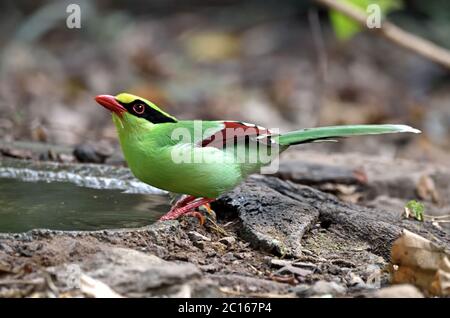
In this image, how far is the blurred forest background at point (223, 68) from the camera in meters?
9.41

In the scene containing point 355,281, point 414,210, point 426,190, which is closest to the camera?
point 355,281

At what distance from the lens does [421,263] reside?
3455 mm

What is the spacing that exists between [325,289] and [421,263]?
1.44 ft

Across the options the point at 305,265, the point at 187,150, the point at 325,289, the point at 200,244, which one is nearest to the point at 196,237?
the point at 200,244

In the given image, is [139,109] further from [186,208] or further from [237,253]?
Answer: [237,253]

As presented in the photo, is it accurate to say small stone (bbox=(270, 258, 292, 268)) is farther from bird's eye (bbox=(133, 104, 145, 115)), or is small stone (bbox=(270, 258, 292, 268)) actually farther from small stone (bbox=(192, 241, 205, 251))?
bird's eye (bbox=(133, 104, 145, 115))

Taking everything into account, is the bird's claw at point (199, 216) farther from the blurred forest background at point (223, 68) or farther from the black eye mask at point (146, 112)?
the blurred forest background at point (223, 68)

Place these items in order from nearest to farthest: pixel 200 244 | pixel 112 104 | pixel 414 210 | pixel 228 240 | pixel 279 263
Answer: pixel 279 263 → pixel 200 244 → pixel 228 240 → pixel 112 104 → pixel 414 210

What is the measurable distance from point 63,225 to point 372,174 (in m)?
3.16

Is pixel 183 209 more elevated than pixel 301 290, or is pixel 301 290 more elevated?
pixel 183 209

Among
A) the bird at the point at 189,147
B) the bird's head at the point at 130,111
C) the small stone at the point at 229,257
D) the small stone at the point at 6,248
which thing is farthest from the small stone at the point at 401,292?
the bird's head at the point at 130,111

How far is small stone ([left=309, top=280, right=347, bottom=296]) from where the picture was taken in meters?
3.34

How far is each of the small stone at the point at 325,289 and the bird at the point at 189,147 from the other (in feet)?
3.39
